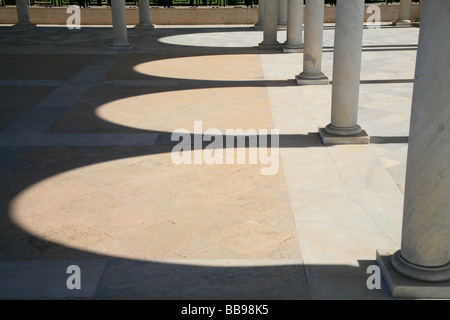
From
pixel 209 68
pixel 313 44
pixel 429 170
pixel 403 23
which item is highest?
pixel 313 44

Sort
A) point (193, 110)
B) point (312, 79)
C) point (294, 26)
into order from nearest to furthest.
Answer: point (193, 110), point (312, 79), point (294, 26)

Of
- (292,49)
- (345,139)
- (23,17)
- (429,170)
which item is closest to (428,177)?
(429,170)

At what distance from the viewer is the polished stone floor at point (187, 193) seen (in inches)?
208

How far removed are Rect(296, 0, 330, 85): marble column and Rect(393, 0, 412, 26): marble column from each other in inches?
564

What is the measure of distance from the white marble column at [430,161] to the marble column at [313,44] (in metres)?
7.86

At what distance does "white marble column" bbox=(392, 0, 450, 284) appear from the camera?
4.43m

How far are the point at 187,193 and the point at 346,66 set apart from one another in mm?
3627

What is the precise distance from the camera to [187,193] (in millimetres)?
7238

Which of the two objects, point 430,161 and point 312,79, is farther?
point 312,79

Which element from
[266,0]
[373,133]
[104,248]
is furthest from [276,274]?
[266,0]

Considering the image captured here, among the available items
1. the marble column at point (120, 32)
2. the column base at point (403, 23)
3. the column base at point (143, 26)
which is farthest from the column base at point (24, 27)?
the column base at point (403, 23)


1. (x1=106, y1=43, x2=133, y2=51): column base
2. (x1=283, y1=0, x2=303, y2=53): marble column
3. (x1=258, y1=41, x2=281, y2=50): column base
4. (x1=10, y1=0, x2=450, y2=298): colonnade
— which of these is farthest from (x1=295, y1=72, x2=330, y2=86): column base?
(x1=10, y1=0, x2=450, y2=298): colonnade

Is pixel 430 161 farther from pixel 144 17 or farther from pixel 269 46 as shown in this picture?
pixel 144 17
